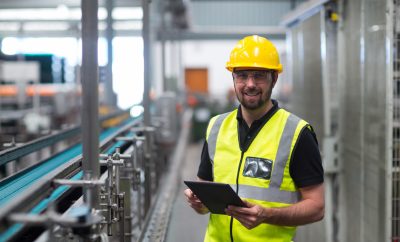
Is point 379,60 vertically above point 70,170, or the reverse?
point 379,60

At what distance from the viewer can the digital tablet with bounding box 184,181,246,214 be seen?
1.63 metres

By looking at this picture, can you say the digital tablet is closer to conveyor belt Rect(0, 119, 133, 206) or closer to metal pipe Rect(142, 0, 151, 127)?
conveyor belt Rect(0, 119, 133, 206)

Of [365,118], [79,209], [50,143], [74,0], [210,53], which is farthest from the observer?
[210,53]

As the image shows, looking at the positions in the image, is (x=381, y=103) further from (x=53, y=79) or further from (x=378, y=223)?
(x=53, y=79)

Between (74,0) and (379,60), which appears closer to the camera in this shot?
(379,60)

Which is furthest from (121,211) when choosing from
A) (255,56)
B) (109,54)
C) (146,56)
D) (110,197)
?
(109,54)

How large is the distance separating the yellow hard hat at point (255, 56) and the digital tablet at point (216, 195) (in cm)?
53

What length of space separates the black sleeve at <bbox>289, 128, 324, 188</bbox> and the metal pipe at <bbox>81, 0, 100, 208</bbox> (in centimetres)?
73

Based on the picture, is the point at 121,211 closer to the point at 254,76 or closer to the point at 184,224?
the point at 254,76

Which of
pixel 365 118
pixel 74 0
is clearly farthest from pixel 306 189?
pixel 74 0

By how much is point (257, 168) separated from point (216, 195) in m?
0.24

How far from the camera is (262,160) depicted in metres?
1.85

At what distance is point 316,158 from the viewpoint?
1812 millimetres

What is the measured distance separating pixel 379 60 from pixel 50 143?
2.21 meters
